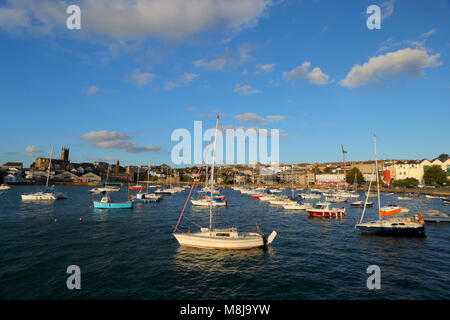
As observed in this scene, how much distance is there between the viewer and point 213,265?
2164cm

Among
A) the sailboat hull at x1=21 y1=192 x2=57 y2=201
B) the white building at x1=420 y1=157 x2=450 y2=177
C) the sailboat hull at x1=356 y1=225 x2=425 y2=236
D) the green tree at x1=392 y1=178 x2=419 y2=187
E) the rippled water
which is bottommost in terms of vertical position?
the rippled water

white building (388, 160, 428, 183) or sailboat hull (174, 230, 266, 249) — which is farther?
white building (388, 160, 428, 183)

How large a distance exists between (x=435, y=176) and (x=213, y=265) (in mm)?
158768

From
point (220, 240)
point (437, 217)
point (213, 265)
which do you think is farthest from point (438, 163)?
point (213, 265)

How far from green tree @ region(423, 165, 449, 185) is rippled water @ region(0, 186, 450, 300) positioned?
123 m

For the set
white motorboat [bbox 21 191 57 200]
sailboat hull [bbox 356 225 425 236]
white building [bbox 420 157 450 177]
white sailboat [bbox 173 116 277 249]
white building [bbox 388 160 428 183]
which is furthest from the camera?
white building [bbox 388 160 428 183]

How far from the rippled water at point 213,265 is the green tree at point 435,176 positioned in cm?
12313

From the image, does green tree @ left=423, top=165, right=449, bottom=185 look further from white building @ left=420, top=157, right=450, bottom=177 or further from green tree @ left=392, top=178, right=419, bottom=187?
green tree @ left=392, top=178, right=419, bottom=187

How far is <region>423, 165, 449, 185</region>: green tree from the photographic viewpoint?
127000 mm

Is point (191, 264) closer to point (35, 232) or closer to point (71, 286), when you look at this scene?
point (71, 286)

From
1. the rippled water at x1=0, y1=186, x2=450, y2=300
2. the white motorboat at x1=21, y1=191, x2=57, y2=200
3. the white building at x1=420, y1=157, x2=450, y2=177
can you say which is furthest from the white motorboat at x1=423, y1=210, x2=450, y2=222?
the white building at x1=420, y1=157, x2=450, y2=177

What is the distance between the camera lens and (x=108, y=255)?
24.1m

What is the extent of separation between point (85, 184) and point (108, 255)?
7803 inches
